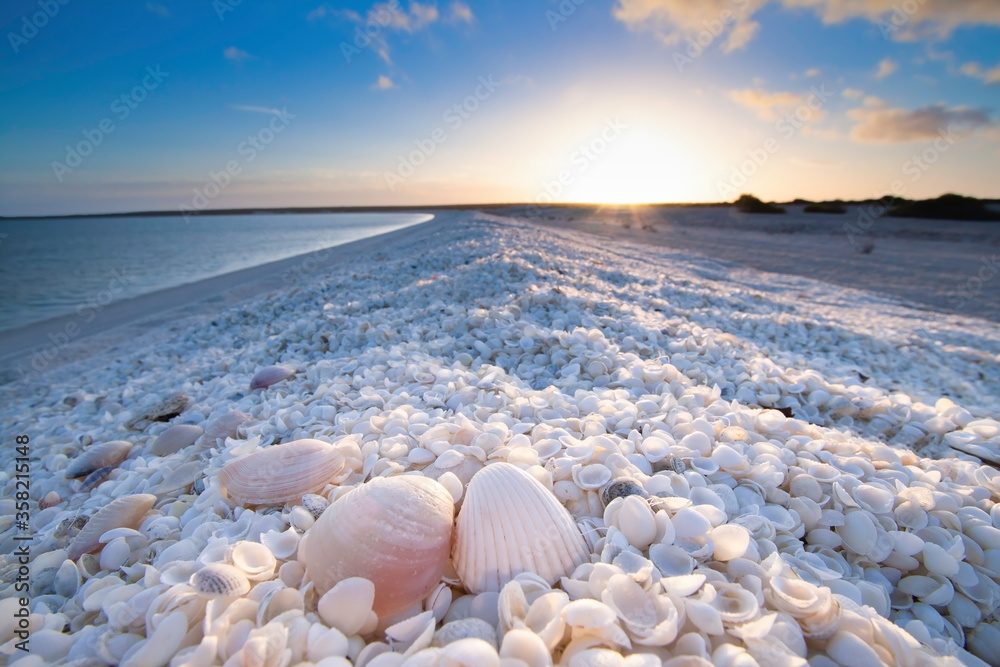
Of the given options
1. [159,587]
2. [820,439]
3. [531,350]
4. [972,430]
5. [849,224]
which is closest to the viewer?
[159,587]

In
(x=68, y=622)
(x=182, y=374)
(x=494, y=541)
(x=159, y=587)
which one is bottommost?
(x=182, y=374)

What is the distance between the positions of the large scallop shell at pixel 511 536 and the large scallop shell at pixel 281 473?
663 mm

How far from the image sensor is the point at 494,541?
120 cm

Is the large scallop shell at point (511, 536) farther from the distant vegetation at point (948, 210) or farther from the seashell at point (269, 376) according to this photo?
the distant vegetation at point (948, 210)

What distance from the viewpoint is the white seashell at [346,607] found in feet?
3.42

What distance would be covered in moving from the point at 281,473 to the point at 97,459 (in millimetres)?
1532

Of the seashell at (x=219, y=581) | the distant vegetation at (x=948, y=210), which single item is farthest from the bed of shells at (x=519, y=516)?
the distant vegetation at (x=948, y=210)

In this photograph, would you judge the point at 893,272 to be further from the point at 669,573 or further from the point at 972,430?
the point at 669,573

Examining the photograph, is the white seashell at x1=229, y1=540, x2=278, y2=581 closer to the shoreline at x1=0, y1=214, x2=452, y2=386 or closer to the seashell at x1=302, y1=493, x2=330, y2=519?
the seashell at x1=302, y1=493, x2=330, y2=519

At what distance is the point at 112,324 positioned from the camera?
7762 mm

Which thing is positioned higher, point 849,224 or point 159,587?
point 849,224

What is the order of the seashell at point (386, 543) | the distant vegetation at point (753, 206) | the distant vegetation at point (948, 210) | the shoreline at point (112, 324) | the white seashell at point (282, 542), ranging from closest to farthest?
the seashell at point (386, 543)
the white seashell at point (282, 542)
the shoreline at point (112, 324)
the distant vegetation at point (948, 210)
the distant vegetation at point (753, 206)

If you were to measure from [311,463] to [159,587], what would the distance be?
0.58m

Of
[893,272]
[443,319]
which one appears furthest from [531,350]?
[893,272]
